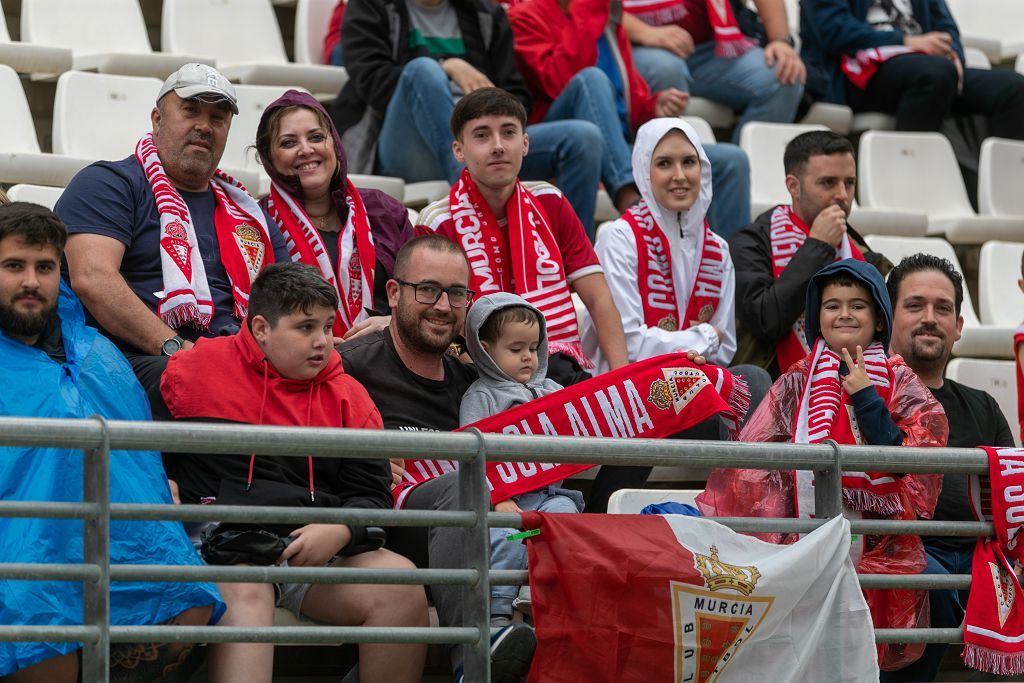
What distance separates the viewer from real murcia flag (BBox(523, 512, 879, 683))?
3.72 metres

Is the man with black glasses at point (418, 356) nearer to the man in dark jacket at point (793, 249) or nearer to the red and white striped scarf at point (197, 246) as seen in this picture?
the red and white striped scarf at point (197, 246)

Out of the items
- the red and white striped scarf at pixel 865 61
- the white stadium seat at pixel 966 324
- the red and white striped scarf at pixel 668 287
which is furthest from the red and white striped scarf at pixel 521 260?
the red and white striped scarf at pixel 865 61

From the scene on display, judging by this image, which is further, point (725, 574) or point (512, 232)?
point (512, 232)

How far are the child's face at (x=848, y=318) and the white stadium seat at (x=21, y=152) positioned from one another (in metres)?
2.58

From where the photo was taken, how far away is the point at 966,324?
6.80 m

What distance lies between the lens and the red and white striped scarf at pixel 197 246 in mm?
4551

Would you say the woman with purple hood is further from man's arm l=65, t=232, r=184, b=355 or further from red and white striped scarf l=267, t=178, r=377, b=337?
man's arm l=65, t=232, r=184, b=355

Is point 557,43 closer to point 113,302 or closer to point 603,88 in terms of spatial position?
point 603,88

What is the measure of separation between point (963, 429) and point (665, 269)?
112 centimetres

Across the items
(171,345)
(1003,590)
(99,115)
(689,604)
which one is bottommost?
(1003,590)

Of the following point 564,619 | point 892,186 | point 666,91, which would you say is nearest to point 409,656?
point 564,619

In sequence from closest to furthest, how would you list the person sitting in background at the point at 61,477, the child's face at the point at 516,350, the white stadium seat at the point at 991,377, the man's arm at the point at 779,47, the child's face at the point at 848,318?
the person sitting in background at the point at 61,477 → the child's face at the point at 516,350 → the child's face at the point at 848,318 → the white stadium seat at the point at 991,377 → the man's arm at the point at 779,47

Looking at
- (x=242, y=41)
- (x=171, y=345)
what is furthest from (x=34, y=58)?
(x=171, y=345)

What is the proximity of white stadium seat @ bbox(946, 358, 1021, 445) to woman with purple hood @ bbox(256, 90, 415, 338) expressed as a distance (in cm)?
220
